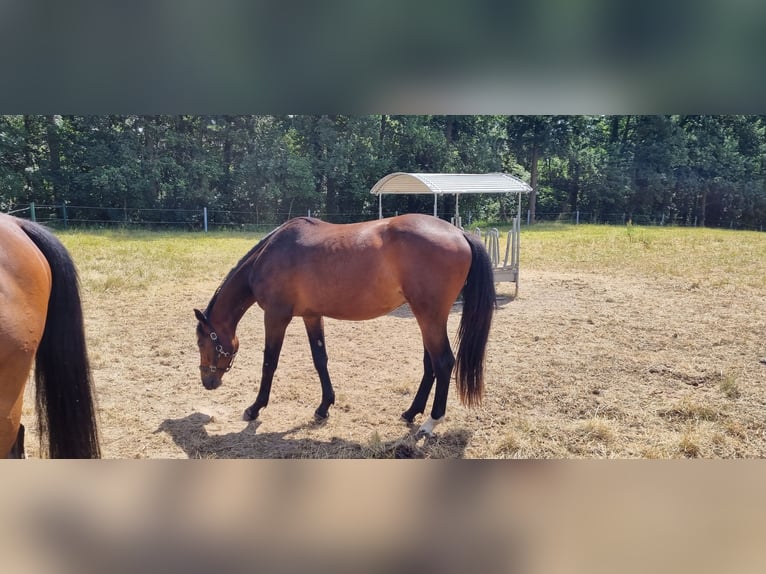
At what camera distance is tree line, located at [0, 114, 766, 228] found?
33.3 feet

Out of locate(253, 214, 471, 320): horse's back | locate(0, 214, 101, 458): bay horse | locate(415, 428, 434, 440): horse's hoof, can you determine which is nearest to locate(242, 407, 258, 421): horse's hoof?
locate(253, 214, 471, 320): horse's back

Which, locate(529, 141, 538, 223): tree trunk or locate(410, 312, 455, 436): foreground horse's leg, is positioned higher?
locate(529, 141, 538, 223): tree trunk

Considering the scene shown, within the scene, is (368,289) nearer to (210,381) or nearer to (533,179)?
(210,381)

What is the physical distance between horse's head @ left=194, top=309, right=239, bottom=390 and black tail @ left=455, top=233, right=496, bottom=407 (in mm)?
1856

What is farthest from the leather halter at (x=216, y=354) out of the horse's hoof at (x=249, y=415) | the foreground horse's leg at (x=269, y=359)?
the horse's hoof at (x=249, y=415)

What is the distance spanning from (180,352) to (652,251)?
11815 millimetres

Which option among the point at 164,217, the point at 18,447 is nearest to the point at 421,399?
the point at 18,447

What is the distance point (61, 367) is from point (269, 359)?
1840 millimetres

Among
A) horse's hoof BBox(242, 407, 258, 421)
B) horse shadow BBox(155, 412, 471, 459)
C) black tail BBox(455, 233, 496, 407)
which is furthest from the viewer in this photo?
horse's hoof BBox(242, 407, 258, 421)

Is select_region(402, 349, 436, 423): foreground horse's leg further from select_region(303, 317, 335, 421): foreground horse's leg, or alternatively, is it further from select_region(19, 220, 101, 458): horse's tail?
select_region(19, 220, 101, 458): horse's tail

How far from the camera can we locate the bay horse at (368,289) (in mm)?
3604

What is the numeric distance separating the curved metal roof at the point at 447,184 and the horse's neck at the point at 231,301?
3.93m

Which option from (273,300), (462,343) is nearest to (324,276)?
(273,300)

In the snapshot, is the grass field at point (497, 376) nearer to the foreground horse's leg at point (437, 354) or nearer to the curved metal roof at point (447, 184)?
the foreground horse's leg at point (437, 354)
